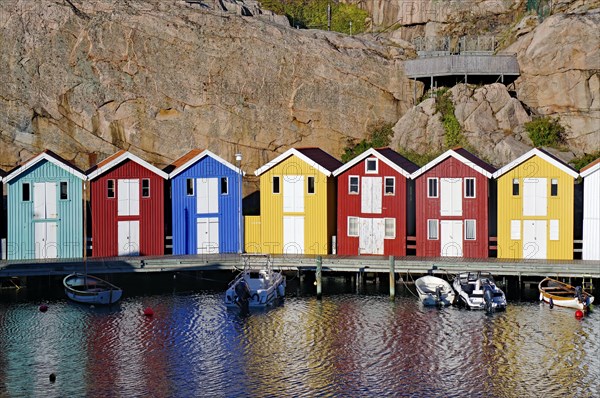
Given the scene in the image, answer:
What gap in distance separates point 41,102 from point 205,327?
118 ft

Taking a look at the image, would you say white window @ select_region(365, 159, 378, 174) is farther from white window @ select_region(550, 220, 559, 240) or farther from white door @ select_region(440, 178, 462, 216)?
white window @ select_region(550, 220, 559, 240)

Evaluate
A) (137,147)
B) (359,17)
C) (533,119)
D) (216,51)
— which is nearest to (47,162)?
(137,147)

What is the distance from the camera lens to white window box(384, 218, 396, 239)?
6079 cm

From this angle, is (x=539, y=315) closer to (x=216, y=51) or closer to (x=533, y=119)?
(x=533, y=119)

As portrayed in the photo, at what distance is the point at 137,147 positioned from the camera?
78.6 meters

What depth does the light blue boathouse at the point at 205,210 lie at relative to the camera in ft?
204

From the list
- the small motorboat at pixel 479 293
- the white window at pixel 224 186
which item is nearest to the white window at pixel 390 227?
the small motorboat at pixel 479 293

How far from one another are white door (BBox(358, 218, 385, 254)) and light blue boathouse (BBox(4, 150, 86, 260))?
1673 centimetres

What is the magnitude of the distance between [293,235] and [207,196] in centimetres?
574

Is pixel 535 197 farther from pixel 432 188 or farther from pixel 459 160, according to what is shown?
pixel 432 188

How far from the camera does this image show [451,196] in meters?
60.1

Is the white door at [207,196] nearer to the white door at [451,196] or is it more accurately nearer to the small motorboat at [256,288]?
the small motorboat at [256,288]

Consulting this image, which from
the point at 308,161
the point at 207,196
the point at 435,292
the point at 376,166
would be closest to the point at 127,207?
the point at 207,196

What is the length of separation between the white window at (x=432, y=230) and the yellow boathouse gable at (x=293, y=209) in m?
6.02
